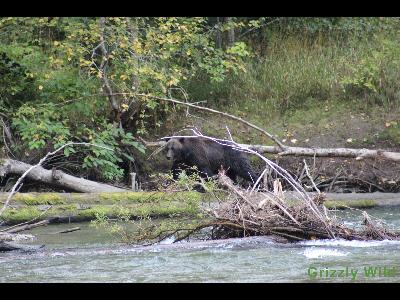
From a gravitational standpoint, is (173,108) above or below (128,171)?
above

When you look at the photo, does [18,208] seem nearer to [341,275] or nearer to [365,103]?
[341,275]

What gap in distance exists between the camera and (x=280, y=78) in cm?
1697

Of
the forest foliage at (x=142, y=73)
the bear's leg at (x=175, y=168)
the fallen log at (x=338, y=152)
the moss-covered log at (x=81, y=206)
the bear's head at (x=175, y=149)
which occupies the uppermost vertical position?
the forest foliage at (x=142, y=73)

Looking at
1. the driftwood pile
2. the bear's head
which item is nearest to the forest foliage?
the bear's head

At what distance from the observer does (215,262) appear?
780 centimetres

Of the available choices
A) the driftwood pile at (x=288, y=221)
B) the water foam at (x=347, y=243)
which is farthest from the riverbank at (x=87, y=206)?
the water foam at (x=347, y=243)

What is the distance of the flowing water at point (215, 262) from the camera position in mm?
7094

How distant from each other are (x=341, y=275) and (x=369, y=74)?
9.62 m

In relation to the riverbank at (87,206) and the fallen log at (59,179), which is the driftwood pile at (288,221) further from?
the fallen log at (59,179)

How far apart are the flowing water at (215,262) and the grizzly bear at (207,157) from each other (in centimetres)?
509

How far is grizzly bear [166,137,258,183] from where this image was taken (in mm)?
14125

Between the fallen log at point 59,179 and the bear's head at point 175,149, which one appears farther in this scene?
the bear's head at point 175,149

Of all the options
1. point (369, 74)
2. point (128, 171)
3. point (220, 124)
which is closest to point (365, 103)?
point (369, 74)

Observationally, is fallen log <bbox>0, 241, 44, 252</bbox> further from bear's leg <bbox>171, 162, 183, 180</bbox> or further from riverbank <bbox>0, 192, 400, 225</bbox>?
bear's leg <bbox>171, 162, 183, 180</bbox>
